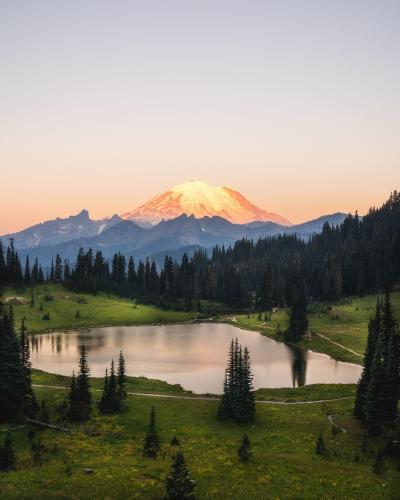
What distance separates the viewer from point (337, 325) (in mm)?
160125

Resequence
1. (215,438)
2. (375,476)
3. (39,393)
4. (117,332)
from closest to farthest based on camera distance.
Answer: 1. (375,476)
2. (215,438)
3. (39,393)
4. (117,332)

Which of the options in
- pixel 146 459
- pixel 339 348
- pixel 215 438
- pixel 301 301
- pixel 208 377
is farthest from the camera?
pixel 301 301

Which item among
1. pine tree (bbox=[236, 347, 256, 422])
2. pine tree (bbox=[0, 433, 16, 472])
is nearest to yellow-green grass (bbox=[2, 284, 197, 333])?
pine tree (bbox=[236, 347, 256, 422])

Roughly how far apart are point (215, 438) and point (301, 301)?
9356cm

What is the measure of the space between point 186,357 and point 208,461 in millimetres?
74332

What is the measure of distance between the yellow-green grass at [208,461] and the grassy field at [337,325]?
208 ft

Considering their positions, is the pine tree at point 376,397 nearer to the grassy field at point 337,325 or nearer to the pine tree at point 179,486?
the pine tree at point 179,486

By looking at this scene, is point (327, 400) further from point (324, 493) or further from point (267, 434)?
point (324, 493)

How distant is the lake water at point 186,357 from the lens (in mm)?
101050

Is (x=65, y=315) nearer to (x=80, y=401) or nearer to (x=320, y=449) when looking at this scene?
(x=80, y=401)

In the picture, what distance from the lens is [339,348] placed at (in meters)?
130

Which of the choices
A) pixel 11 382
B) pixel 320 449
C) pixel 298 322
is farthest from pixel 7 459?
pixel 298 322

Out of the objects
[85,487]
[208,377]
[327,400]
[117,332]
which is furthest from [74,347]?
[85,487]

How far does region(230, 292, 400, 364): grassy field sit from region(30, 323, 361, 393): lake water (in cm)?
475
